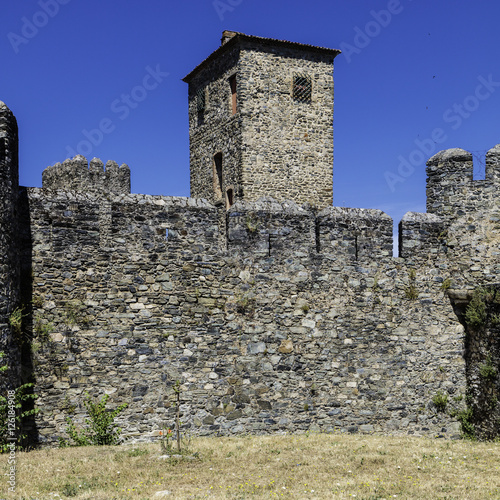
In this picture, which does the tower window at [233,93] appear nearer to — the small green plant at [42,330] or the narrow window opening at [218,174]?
the narrow window opening at [218,174]

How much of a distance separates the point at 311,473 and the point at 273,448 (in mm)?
1478

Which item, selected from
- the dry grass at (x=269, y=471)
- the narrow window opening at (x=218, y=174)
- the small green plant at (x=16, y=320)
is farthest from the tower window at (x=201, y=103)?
the dry grass at (x=269, y=471)

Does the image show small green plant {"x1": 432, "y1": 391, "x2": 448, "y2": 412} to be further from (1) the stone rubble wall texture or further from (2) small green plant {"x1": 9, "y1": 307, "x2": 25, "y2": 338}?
(2) small green plant {"x1": 9, "y1": 307, "x2": 25, "y2": 338}

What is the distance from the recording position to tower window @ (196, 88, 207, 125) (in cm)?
2738

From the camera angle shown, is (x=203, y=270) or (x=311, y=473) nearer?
(x=311, y=473)

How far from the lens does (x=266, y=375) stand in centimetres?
1091

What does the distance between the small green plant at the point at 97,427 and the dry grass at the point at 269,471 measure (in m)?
0.48

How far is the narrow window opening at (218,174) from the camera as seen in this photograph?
26.3m

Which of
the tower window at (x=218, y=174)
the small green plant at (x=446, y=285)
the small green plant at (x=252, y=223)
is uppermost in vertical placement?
the tower window at (x=218, y=174)

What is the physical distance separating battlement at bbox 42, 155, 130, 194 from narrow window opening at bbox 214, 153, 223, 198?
156 inches

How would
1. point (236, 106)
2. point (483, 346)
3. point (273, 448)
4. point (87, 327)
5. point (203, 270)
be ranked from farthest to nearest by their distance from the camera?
1. point (236, 106)
2. point (483, 346)
3. point (203, 270)
4. point (87, 327)
5. point (273, 448)

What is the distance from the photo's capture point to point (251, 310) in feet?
36.1

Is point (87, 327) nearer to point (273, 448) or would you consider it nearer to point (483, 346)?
point (273, 448)

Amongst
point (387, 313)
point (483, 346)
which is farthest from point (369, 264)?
point (483, 346)
